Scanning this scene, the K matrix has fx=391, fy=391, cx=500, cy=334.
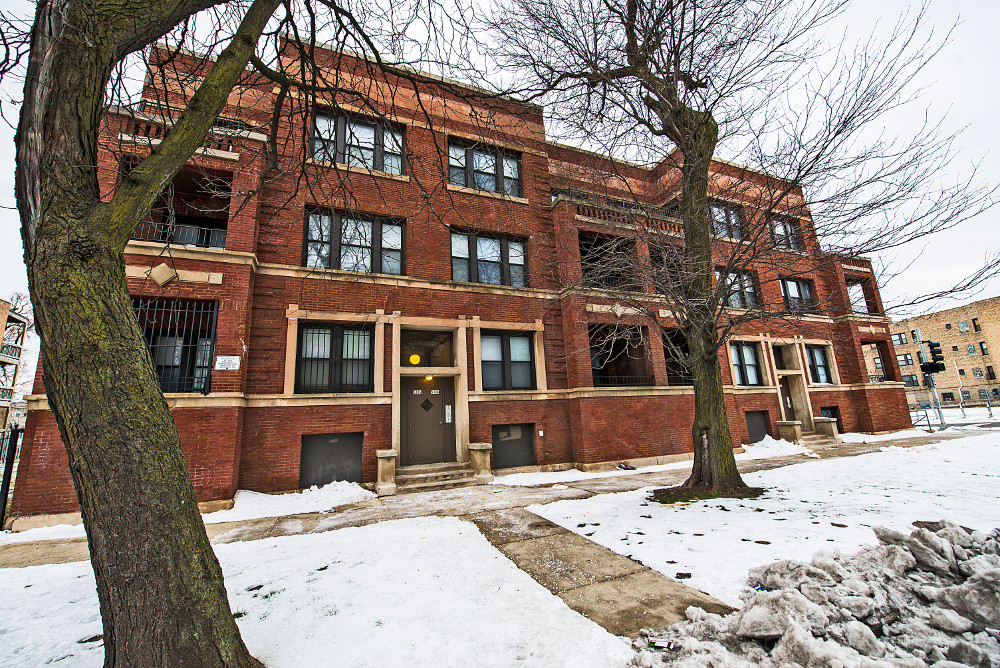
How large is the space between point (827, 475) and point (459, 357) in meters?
9.24

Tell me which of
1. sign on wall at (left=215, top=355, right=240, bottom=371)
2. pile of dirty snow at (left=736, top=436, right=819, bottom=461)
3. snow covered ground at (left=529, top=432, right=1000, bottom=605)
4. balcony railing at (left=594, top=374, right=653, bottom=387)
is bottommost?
pile of dirty snow at (left=736, top=436, right=819, bottom=461)

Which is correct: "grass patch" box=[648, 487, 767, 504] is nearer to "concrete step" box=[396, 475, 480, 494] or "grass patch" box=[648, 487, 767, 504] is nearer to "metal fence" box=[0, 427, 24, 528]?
"concrete step" box=[396, 475, 480, 494]

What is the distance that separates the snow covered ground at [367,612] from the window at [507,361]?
7072mm

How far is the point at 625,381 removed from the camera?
14.2 meters

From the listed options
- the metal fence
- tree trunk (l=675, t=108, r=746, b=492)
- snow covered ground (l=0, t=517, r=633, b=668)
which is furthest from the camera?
the metal fence

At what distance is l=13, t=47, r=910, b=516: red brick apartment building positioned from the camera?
8438mm

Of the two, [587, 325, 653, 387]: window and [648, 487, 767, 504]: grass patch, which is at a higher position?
[587, 325, 653, 387]: window

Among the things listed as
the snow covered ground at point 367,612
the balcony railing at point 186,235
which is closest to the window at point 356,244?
the balcony railing at point 186,235

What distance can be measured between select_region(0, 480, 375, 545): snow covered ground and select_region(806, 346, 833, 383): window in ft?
65.4

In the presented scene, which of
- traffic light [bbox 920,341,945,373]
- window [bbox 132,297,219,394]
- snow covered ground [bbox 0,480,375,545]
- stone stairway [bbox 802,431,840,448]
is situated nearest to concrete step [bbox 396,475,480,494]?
snow covered ground [bbox 0,480,375,545]

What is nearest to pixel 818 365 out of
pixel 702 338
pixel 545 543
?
pixel 702 338

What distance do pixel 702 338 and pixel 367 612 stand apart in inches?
266

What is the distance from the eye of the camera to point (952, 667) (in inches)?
80.1

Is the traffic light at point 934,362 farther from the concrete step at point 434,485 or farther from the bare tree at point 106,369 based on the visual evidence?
the bare tree at point 106,369
